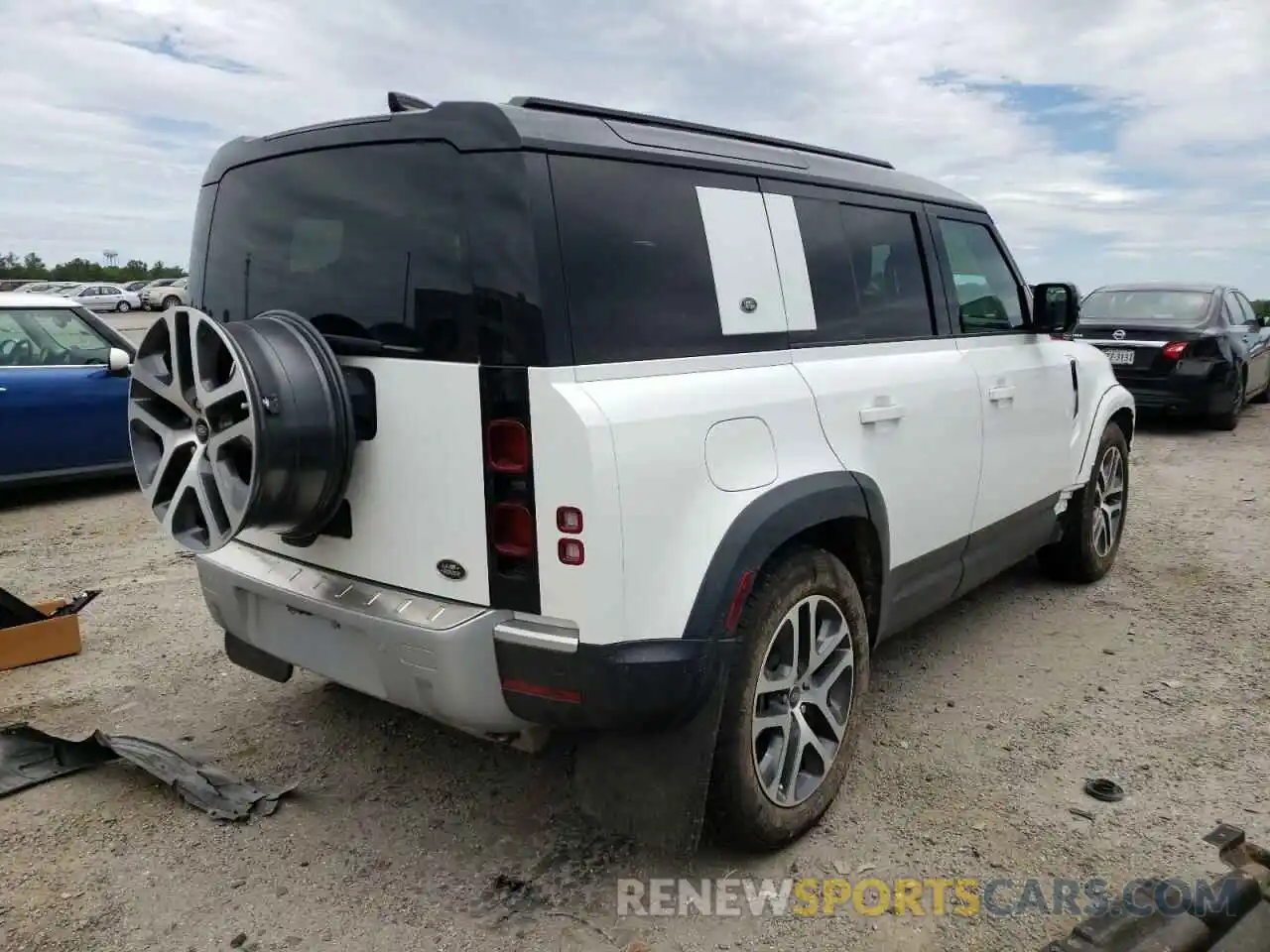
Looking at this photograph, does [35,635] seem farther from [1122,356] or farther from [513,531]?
[1122,356]

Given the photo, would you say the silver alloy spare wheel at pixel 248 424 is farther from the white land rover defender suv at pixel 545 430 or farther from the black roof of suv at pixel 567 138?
the black roof of suv at pixel 567 138

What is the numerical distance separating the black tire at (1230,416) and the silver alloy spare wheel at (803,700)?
9.15 m

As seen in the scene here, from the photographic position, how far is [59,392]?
6973 mm

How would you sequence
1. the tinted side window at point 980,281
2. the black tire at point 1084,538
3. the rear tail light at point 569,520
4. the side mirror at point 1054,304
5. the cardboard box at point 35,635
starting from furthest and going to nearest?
the black tire at point 1084,538 → the side mirror at point 1054,304 → the cardboard box at point 35,635 → the tinted side window at point 980,281 → the rear tail light at point 569,520

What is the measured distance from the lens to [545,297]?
2.21m

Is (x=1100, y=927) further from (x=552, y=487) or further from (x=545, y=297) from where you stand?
(x=545, y=297)

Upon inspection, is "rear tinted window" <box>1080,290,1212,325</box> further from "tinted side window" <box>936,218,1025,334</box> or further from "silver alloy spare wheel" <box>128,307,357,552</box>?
"silver alloy spare wheel" <box>128,307,357,552</box>

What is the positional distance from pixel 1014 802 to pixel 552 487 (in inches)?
77.5

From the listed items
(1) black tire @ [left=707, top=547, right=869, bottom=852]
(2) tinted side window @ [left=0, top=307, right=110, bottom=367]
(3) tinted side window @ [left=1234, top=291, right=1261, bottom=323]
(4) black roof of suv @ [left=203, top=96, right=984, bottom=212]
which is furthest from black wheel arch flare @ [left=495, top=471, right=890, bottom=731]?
(3) tinted side window @ [left=1234, top=291, right=1261, bottom=323]

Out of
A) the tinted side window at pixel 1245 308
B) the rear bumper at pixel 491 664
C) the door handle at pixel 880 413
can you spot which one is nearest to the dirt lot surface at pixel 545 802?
the rear bumper at pixel 491 664

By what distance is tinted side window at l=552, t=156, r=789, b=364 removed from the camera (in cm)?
230

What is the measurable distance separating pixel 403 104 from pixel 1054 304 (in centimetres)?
306

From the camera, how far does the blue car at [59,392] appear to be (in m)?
6.82
